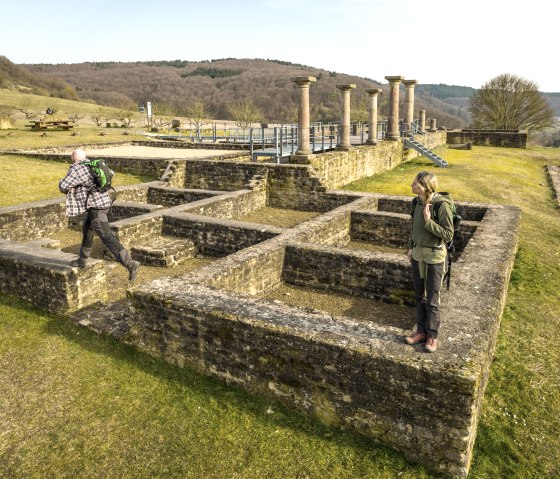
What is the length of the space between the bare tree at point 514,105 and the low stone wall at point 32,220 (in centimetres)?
4694

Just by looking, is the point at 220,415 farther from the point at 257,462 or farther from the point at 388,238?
the point at 388,238

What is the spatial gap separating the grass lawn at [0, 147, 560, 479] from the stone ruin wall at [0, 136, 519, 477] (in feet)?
0.77

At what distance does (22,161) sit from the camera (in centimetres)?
1873

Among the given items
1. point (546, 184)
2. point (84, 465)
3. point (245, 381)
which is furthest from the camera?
point (546, 184)

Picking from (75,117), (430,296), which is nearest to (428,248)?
(430,296)

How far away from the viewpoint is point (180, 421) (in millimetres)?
4512

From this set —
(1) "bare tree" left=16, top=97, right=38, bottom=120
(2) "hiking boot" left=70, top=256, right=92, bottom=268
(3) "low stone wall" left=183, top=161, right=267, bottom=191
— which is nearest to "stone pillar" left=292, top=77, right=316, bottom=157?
(3) "low stone wall" left=183, top=161, right=267, bottom=191

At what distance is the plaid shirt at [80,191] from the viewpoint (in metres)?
5.99

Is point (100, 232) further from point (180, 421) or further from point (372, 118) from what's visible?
point (372, 118)

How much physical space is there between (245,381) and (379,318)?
2.98 meters

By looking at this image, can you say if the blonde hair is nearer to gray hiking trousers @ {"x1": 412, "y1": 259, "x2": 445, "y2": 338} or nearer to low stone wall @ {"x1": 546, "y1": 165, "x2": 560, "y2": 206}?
gray hiking trousers @ {"x1": 412, "y1": 259, "x2": 445, "y2": 338}

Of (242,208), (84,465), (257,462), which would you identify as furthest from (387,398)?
(242,208)

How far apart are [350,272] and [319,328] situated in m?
3.43

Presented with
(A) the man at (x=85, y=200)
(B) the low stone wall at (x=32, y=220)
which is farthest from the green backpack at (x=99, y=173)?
(B) the low stone wall at (x=32, y=220)
